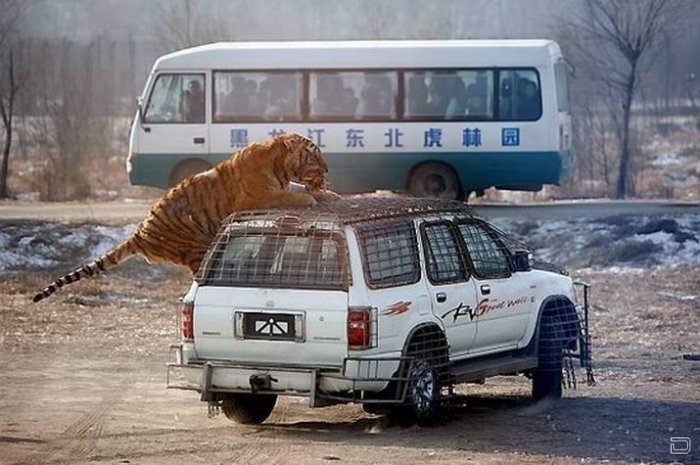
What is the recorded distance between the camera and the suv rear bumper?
36.8 feet

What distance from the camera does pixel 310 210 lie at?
12.1 metres

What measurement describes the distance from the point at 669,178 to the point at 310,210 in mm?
31392

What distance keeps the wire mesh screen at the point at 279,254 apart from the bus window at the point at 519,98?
56.1 ft

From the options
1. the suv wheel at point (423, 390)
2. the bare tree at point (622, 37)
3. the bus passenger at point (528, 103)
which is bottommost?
the suv wheel at point (423, 390)

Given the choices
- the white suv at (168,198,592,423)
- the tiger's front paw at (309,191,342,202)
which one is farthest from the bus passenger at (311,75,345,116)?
the white suv at (168,198,592,423)

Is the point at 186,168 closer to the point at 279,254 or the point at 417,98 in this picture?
the point at 417,98

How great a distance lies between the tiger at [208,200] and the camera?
13.8 metres

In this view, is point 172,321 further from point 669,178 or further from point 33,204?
point 669,178

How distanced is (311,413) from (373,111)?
1606 centimetres

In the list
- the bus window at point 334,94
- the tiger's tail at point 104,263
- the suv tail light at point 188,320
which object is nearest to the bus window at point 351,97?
the bus window at point 334,94

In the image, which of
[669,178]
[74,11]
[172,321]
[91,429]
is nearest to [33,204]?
[74,11]

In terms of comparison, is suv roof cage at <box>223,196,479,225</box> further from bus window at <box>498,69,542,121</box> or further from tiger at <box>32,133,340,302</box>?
bus window at <box>498,69,542,121</box>

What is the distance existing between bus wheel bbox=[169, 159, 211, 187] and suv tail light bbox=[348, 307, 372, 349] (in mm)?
17286

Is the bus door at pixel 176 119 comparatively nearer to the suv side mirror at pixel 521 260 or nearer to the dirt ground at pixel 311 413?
the dirt ground at pixel 311 413
